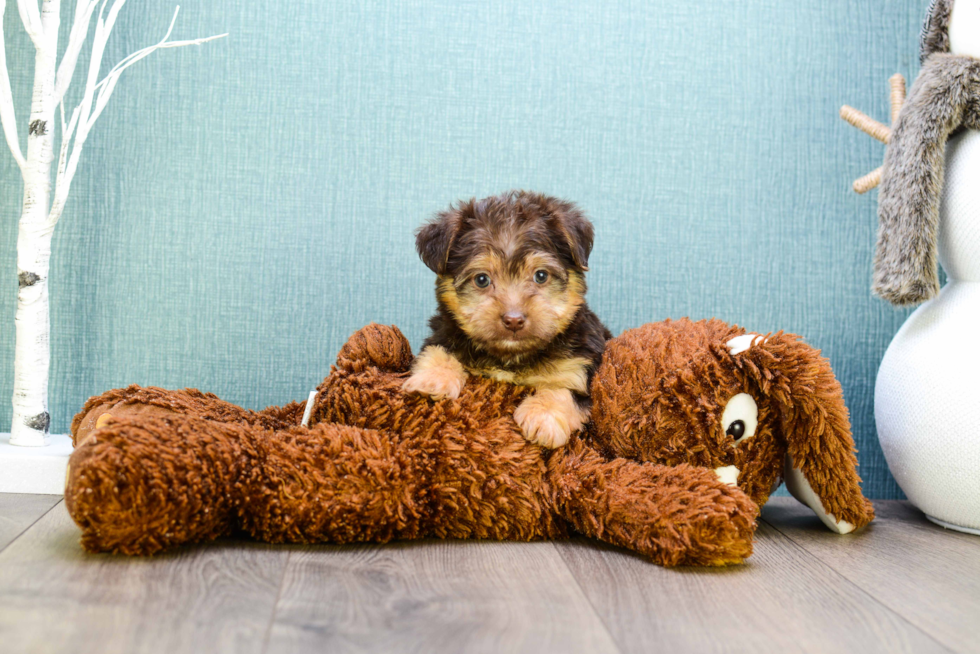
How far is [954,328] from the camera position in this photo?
2.19 meters

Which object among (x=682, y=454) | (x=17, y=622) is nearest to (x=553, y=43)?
(x=682, y=454)

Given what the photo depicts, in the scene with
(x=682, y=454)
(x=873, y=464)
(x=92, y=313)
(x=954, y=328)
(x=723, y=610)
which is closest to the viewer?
(x=723, y=610)

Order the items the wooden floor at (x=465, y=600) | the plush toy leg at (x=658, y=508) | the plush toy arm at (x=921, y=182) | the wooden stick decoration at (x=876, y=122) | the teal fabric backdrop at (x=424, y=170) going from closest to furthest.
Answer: the wooden floor at (x=465, y=600), the plush toy leg at (x=658, y=508), the plush toy arm at (x=921, y=182), the wooden stick decoration at (x=876, y=122), the teal fabric backdrop at (x=424, y=170)

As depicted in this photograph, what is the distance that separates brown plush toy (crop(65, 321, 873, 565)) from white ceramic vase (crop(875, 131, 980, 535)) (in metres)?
0.28

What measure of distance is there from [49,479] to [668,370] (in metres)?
1.89

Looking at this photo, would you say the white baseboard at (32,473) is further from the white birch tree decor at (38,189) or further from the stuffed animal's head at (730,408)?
the stuffed animal's head at (730,408)

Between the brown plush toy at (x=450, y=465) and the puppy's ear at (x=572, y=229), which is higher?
the puppy's ear at (x=572, y=229)

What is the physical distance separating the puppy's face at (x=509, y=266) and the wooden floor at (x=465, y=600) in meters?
0.56

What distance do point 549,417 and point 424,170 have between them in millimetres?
1239

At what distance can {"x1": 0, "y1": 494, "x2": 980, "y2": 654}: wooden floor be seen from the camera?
4.19 feet

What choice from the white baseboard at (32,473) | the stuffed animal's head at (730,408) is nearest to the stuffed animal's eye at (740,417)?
the stuffed animal's head at (730,408)

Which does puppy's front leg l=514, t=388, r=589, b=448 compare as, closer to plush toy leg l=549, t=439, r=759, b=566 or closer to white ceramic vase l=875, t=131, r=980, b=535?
plush toy leg l=549, t=439, r=759, b=566

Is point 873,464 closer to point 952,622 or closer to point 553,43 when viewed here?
point 952,622

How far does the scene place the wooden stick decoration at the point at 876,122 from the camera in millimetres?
2469
